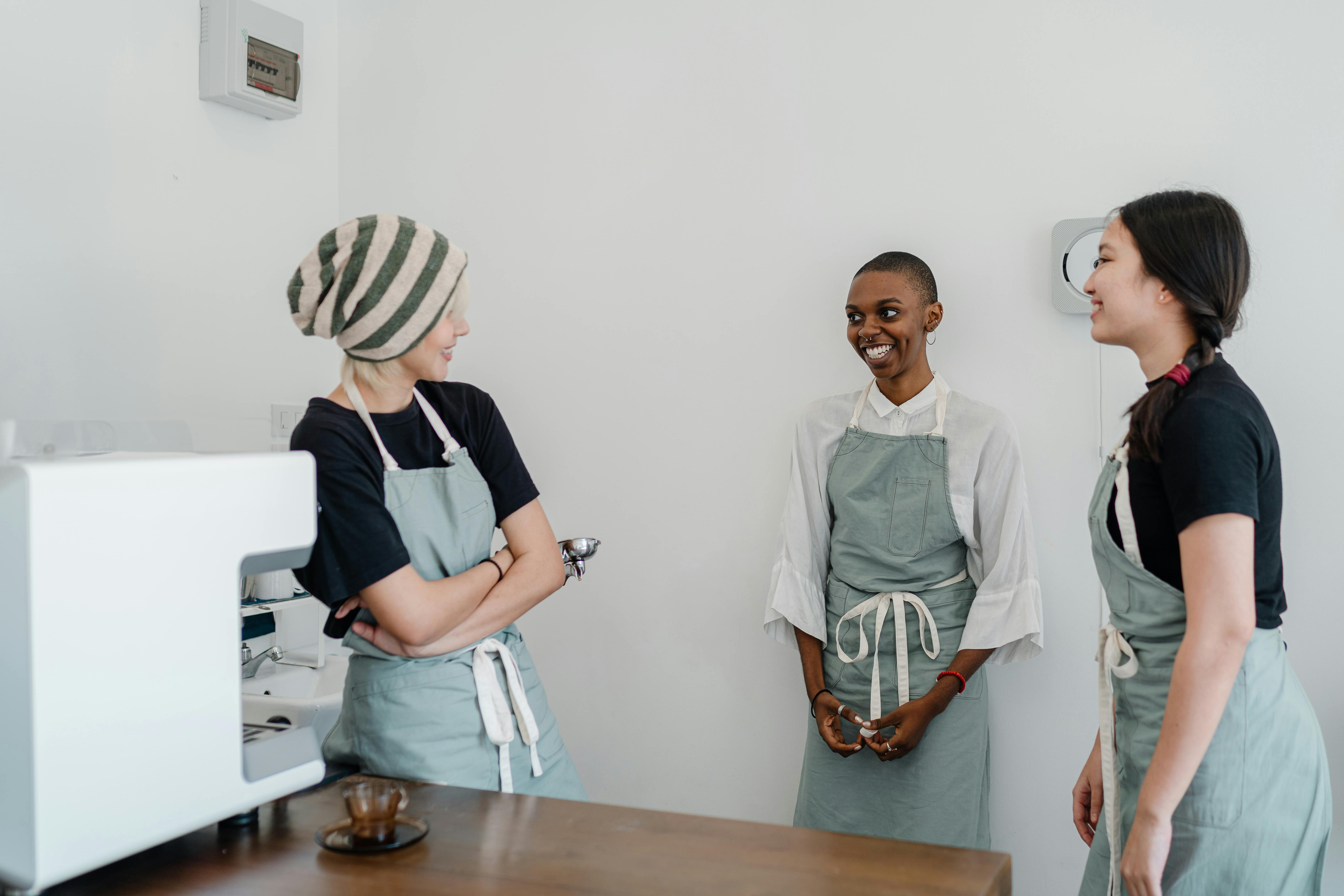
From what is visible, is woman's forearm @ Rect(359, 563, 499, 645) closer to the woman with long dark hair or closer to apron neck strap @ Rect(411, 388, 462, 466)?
apron neck strap @ Rect(411, 388, 462, 466)

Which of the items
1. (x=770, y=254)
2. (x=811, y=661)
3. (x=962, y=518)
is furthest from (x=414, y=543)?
(x=770, y=254)

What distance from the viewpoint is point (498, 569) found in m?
1.53

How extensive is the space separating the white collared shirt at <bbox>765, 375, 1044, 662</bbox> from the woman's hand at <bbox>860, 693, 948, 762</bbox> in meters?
0.14

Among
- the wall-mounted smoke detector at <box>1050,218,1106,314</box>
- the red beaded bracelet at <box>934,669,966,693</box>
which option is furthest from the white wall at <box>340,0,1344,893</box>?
the red beaded bracelet at <box>934,669,966,693</box>

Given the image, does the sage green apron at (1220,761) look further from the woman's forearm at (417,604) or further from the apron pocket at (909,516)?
the woman's forearm at (417,604)

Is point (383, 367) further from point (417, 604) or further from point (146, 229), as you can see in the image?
point (146, 229)

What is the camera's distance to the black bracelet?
1.52m

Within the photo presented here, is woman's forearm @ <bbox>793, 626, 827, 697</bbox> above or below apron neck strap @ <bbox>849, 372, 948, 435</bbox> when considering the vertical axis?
below

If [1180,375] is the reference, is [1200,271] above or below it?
above

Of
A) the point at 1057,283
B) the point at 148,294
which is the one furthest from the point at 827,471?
the point at 148,294

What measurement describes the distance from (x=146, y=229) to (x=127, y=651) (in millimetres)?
1757

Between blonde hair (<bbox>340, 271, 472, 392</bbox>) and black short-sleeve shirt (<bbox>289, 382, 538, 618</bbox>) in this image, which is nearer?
black short-sleeve shirt (<bbox>289, 382, 538, 618</bbox>)

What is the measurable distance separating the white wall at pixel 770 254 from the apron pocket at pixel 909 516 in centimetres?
31

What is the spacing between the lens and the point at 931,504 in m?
2.05
